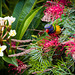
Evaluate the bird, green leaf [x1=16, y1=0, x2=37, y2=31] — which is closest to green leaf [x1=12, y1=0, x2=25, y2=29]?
green leaf [x1=16, y1=0, x2=37, y2=31]

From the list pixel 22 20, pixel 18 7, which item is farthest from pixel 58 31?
pixel 18 7

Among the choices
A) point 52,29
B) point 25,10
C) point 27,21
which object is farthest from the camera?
point 25,10

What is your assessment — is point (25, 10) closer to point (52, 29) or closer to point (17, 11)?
point (17, 11)

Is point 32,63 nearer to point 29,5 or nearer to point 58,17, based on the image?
point 58,17

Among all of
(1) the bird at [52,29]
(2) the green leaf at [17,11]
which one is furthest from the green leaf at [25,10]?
(1) the bird at [52,29]

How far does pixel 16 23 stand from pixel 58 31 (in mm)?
441

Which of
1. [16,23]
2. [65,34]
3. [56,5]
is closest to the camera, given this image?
[65,34]

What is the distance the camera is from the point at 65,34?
0.50m

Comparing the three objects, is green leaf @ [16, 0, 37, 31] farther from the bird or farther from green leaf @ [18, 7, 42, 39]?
the bird

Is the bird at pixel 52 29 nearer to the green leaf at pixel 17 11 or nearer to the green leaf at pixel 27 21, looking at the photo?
the green leaf at pixel 27 21

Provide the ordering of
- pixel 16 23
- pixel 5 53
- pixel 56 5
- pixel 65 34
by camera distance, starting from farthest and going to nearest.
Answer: pixel 16 23, pixel 5 53, pixel 56 5, pixel 65 34

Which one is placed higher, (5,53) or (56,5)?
(56,5)

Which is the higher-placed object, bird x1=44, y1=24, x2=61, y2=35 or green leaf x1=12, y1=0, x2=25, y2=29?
green leaf x1=12, y1=0, x2=25, y2=29

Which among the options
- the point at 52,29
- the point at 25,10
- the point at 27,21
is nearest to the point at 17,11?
the point at 25,10
